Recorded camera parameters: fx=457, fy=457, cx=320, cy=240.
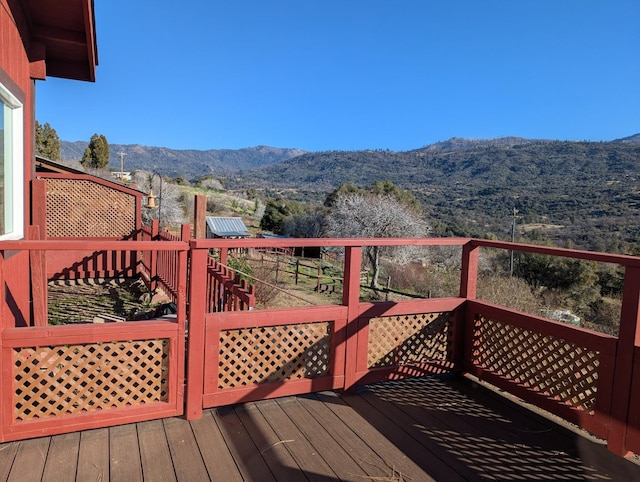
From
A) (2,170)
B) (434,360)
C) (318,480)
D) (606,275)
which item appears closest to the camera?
(318,480)

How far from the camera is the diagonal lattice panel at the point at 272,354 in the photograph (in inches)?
133

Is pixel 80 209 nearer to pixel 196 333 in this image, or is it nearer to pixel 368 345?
pixel 196 333

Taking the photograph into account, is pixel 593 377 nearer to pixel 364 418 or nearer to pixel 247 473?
pixel 364 418

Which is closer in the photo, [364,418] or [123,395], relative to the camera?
[123,395]

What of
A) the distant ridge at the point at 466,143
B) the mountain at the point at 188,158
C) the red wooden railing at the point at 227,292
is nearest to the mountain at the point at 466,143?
the distant ridge at the point at 466,143

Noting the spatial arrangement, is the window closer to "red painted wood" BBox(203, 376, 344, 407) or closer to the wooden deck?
the wooden deck

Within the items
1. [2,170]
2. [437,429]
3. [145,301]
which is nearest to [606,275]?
[145,301]

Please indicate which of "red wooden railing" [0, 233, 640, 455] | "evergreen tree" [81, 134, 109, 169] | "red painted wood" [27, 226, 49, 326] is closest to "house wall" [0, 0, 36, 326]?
"red painted wood" [27, 226, 49, 326]

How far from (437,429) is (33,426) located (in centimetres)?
264

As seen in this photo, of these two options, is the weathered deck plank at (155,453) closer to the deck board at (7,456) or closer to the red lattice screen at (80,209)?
the deck board at (7,456)

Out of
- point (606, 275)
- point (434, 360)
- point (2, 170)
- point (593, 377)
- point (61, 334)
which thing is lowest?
point (606, 275)

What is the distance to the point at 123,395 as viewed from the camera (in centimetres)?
306

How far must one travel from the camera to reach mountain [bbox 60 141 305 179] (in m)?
103

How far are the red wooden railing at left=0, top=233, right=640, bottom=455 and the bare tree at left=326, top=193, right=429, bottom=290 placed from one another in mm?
26828
